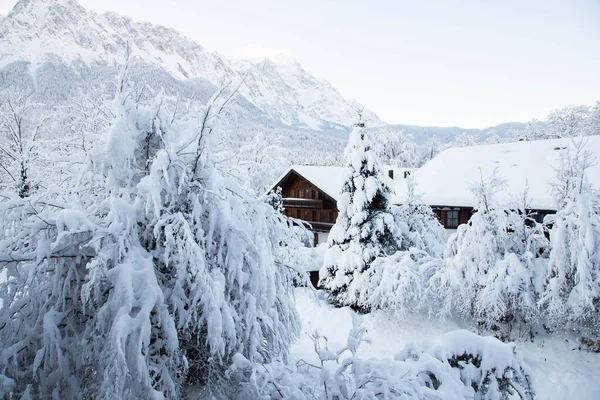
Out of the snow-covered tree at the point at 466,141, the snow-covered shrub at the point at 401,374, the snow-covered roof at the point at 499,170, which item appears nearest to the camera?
the snow-covered shrub at the point at 401,374

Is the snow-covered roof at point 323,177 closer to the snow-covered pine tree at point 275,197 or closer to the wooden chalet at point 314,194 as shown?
the wooden chalet at point 314,194

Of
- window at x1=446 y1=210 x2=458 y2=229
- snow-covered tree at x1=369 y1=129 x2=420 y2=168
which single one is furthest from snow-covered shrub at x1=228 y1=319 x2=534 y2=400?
snow-covered tree at x1=369 y1=129 x2=420 y2=168

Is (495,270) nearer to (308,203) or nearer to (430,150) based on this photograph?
(308,203)

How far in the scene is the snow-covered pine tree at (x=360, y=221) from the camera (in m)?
14.3

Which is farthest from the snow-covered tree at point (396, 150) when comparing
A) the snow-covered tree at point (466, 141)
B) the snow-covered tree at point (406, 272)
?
the snow-covered tree at point (406, 272)

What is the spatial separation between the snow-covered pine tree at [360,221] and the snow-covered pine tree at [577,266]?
5.38 m

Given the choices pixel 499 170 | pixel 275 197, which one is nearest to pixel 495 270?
pixel 275 197

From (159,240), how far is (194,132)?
49.1 inches

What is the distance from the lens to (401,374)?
432 centimetres

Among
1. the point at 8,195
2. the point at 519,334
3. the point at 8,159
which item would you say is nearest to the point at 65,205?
the point at 8,195

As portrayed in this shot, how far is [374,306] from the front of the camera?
13.7 metres

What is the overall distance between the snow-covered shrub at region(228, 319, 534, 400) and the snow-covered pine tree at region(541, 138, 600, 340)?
615 cm

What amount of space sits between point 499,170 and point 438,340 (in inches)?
532

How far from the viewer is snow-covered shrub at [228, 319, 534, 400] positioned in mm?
3459
